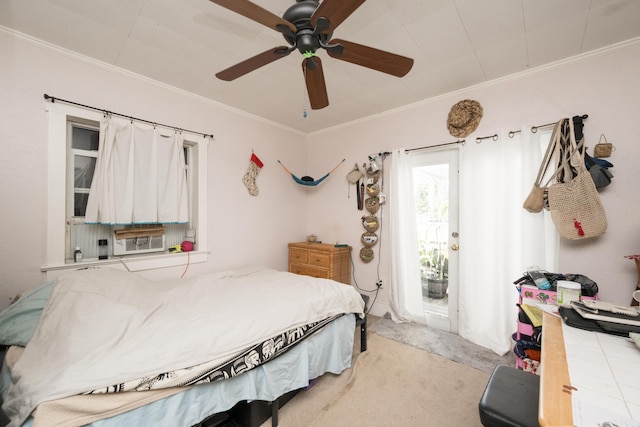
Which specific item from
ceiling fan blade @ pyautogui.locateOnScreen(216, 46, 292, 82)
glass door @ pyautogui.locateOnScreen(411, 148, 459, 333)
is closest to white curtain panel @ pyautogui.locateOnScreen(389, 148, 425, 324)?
glass door @ pyautogui.locateOnScreen(411, 148, 459, 333)

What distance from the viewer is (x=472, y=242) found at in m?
2.55

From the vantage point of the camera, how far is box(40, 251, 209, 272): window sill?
206 cm

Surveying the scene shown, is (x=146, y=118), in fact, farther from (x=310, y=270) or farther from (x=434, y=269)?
(x=434, y=269)

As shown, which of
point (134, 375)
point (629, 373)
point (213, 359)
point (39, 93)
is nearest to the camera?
point (629, 373)

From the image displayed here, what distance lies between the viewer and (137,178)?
2.34 metres

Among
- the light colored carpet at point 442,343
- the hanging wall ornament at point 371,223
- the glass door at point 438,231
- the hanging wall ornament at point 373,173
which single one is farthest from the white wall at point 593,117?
the hanging wall ornament at point 371,223

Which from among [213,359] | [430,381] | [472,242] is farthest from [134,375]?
[472,242]

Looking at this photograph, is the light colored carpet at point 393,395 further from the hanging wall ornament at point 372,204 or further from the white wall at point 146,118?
the white wall at point 146,118

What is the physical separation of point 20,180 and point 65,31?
113 centimetres

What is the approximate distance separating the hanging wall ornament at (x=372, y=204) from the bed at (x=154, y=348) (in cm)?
151

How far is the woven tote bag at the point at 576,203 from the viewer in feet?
6.10

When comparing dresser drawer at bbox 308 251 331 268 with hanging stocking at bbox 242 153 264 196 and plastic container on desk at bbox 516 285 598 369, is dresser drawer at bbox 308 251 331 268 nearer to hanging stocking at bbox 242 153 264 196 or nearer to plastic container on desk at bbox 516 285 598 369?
hanging stocking at bbox 242 153 264 196

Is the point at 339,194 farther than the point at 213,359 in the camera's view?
Yes

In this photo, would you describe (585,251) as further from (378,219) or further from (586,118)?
(378,219)
